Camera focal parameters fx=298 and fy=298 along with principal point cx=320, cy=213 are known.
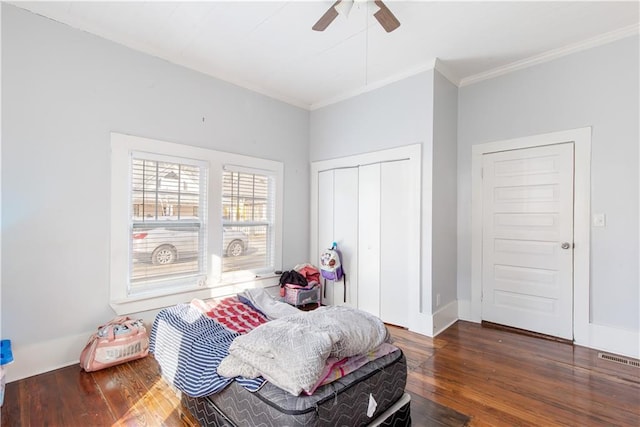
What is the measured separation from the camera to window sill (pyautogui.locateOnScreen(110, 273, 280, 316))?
8.94 feet

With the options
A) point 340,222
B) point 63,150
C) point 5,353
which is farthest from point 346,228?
point 5,353

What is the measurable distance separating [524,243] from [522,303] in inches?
25.8

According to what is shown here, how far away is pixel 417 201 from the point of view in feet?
10.6

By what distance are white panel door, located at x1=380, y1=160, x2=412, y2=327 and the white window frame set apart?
1374 mm

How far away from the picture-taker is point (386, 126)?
354 cm

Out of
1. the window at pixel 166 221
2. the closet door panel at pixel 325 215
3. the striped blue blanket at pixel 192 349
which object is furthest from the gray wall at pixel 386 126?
the striped blue blanket at pixel 192 349

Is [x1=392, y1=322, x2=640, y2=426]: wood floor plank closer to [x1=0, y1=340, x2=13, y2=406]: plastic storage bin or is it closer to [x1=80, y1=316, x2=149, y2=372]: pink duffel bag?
[x1=80, y1=316, x2=149, y2=372]: pink duffel bag

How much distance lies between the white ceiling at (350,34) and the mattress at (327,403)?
2483 mm

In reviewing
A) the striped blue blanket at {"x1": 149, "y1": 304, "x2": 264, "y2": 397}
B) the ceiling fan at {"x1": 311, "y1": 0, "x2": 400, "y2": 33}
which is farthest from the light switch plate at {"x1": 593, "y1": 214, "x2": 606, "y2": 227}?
the striped blue blanket at {"x1": 149, "y1": 304, "x2": 264, "y2": 397}

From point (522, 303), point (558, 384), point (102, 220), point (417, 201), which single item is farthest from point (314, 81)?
point (558, 384)

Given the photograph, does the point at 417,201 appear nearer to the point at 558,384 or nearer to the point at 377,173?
the point at 377,173

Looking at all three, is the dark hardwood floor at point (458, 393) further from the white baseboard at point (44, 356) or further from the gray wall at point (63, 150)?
the gray wall at point (63, 150)

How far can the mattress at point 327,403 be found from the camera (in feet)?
4.29

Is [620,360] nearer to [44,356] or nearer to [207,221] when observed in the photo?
[207,221]
